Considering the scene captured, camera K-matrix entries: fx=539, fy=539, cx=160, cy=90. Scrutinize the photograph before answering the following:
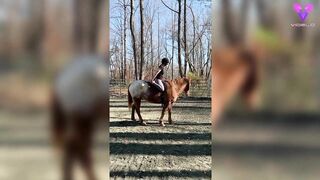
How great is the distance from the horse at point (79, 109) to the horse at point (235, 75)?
3.18ft

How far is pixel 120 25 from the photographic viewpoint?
471 cm

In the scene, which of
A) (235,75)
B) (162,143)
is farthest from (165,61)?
(162,143)

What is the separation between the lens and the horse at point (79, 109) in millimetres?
4602

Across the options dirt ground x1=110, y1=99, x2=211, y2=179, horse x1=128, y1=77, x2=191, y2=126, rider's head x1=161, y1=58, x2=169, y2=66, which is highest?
rider's head x1=161, y1=58, x2=169, y2=66

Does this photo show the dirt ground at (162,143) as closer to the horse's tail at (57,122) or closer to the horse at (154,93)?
the horse at (154,93)

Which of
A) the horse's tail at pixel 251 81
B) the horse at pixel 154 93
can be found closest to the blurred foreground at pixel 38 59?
the horse at pixel 154 93

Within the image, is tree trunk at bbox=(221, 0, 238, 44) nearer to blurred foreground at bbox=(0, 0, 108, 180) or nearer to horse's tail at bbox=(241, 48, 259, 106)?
horse's tail at bbox=(241, 48, 259, 106)

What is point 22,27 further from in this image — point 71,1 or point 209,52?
point 209,52

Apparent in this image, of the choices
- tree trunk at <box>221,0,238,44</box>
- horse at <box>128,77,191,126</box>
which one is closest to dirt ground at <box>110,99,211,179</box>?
horse at <box>128,77,191,126</box>

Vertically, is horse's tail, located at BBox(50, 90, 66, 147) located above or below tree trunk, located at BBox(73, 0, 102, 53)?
below

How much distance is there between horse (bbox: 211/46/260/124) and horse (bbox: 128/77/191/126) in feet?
0.92

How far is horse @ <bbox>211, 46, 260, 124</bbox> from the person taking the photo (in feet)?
15.3

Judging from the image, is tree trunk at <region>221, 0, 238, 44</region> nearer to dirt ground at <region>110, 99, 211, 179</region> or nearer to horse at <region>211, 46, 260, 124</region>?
horse at <region>211, 46, 260, 124</region>

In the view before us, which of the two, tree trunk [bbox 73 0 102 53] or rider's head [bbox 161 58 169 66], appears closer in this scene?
tree trunk [bbox 73 0 102 53]
